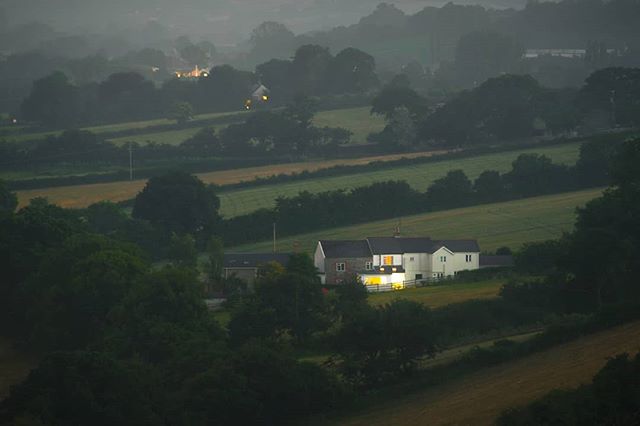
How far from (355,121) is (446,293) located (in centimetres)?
4646

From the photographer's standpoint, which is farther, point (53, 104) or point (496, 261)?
point (53, 104)

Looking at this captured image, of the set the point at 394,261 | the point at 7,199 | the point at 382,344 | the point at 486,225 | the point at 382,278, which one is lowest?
the point at 382,344

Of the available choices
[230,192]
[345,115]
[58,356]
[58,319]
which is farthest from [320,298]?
[345,115]

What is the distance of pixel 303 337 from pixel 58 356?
8.42 m

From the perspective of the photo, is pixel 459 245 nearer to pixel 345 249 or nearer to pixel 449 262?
pixel 449 262

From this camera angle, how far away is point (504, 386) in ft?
106

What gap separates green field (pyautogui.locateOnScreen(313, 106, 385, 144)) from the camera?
282 feet

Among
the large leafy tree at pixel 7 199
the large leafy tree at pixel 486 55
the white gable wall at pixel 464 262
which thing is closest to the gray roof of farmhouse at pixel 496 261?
the white gable wall at pixel 464 262

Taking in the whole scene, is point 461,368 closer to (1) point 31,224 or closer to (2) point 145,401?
(2) point 145,401

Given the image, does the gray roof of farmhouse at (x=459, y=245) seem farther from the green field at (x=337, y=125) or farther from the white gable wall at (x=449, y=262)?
the green field at (x=337, y=125)

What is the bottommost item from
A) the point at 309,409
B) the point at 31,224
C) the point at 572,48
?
the point at 309,409

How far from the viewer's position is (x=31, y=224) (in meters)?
51.7

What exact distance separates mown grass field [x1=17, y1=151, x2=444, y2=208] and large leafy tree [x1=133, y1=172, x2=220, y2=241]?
15.6 feet

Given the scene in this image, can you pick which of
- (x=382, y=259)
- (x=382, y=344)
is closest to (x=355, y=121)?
(x=382, y=259)
